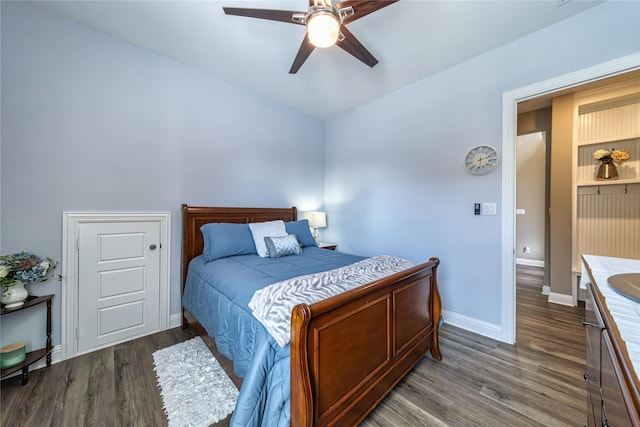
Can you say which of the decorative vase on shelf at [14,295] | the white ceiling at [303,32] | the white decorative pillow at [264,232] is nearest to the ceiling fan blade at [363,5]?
the white ceiling at [303,32]

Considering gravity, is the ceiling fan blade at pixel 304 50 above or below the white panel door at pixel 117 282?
above

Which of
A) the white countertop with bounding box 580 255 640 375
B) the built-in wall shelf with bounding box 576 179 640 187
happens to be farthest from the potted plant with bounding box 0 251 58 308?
the built-in wall shelf with bounding box 576 179 640 187

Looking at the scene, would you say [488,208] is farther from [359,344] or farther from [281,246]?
[281,246]

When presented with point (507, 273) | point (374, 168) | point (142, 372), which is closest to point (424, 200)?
point (374, 168)

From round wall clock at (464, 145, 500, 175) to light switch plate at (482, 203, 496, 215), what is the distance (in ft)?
1.08

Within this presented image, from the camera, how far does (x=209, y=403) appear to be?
5.08 ft

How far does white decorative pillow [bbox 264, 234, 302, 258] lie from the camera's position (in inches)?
100

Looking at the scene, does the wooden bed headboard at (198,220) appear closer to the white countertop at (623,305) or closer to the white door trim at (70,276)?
the white door trim at (70,276)

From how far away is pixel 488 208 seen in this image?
239 cm

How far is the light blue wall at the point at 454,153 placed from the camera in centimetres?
198

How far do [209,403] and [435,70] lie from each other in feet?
12.2

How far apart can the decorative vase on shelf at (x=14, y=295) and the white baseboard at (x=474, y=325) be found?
3823mm

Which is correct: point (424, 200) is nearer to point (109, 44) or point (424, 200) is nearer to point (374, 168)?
point (374, 168)

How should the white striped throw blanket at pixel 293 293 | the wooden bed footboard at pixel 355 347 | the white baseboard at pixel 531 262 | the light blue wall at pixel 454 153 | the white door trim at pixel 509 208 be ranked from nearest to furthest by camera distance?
the wooden bed footboard at pixel 355 347 → the white striped throw blanket at pixel 293 293 → the light blue wall at pixel 454 153 → the white door trim at pixel 509 208 → the white baseboard at pixel 531 262
